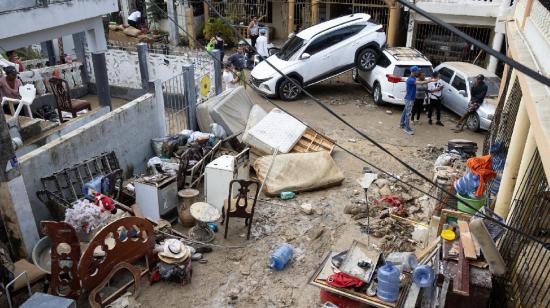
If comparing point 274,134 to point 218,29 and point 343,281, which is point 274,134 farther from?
point 218,29

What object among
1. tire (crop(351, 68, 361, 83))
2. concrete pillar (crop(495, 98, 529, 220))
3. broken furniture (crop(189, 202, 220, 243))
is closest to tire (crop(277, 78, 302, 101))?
tire (crop(351, 68, 361, 83))

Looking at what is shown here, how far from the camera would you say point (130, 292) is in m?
6.95

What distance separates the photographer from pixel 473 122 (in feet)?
41.5

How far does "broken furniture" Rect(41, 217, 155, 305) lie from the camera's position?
243 inches

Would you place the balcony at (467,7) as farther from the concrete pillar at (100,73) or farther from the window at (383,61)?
the concrete pillar at (100,73)

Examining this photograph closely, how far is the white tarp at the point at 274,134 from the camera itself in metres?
10.7

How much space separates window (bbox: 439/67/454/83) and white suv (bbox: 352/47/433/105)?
491 mm

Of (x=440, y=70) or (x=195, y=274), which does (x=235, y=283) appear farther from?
(x=440, y=70)

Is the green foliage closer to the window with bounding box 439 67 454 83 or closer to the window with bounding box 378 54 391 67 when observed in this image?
the window with bounding box 378 54 391 67

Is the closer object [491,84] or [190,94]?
[190,94]

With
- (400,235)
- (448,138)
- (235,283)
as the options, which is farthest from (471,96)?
(235,283)

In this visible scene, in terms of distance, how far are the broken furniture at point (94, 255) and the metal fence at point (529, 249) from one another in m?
5.00

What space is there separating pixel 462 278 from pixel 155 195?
17.4 ft

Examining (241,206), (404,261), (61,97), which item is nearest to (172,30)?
(61,97)
